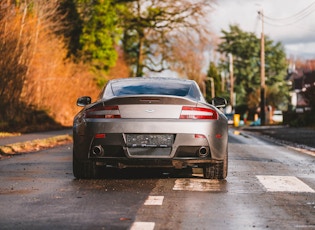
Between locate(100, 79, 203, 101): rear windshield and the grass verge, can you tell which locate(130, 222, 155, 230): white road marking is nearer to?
locate(100, 79, 203, 101): rear windshield

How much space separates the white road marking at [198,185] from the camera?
1005 centimetres

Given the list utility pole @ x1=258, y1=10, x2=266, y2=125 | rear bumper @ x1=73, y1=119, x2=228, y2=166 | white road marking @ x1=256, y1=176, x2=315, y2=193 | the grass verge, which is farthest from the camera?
utility pole @ x1=258, y1=10, x2=266, y2=125

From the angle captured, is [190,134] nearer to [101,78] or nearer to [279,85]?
[101,78]

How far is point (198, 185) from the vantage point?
10484 millimetres

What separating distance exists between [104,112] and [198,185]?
1.58 metres

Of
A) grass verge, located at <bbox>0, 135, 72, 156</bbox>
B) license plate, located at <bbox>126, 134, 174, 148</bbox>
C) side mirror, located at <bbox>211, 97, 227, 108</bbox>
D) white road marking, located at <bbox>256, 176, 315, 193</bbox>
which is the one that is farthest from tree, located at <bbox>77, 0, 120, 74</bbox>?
license plate, located at <bbox>126, 134, 174, 148</bbox>

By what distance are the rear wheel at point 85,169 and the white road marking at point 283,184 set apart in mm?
2339

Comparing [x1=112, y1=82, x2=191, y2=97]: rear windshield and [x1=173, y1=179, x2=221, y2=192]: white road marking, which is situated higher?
[x1=112, y1=82, x2=191, y2=97]: rear windshield

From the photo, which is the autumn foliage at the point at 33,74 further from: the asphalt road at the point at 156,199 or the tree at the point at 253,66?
the tree at the point at 253,66

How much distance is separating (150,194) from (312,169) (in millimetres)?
5249

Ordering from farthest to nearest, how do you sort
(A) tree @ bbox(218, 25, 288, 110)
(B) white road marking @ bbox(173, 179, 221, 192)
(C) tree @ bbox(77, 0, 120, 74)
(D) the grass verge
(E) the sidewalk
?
(A) tree @ bbox(218, 25, 288, 110), (C) tree @ bbox(77, 0, 120, 74), (E) the sidewalk, (D) the grass verge, (B) white road marking @ bbox(173, 179, 221, 192)

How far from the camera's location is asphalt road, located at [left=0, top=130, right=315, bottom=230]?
727 centimetres

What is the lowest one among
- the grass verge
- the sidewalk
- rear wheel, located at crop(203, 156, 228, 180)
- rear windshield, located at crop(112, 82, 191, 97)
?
the sidewalk

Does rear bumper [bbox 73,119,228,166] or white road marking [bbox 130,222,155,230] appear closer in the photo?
white road marking [bbox 130,222,155,230]
